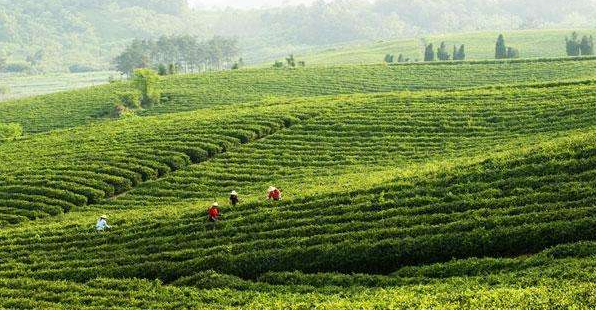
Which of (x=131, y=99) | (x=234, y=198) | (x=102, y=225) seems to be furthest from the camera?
(x=131, y=99)

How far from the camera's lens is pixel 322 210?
36.6 m

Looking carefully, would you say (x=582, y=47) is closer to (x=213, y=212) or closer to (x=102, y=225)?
(x=213, y=212)

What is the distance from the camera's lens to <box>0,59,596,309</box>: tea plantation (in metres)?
28.2

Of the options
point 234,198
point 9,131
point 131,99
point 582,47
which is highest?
point 582,47

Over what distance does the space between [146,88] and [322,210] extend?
266 ft

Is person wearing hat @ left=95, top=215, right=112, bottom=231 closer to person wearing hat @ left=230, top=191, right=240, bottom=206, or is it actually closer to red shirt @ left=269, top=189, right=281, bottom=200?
person wearing hat @ left=230, top=191, right=240, bottom=206

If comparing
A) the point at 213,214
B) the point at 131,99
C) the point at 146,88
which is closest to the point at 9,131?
the point at 131,99

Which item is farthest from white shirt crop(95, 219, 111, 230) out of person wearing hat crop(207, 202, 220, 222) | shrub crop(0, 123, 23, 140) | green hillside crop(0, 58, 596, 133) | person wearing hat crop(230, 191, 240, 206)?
green hillside crop(0, 58, 596, 133)

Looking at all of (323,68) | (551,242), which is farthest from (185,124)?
(323,68)

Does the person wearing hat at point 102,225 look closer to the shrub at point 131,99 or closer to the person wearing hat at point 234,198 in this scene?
the person wearing hat at point 234,198

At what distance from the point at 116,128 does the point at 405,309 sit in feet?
172

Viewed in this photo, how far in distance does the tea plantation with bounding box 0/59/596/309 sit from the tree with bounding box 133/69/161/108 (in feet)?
143

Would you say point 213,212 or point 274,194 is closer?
point 213,212

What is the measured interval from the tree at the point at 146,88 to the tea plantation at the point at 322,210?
1716 inches
